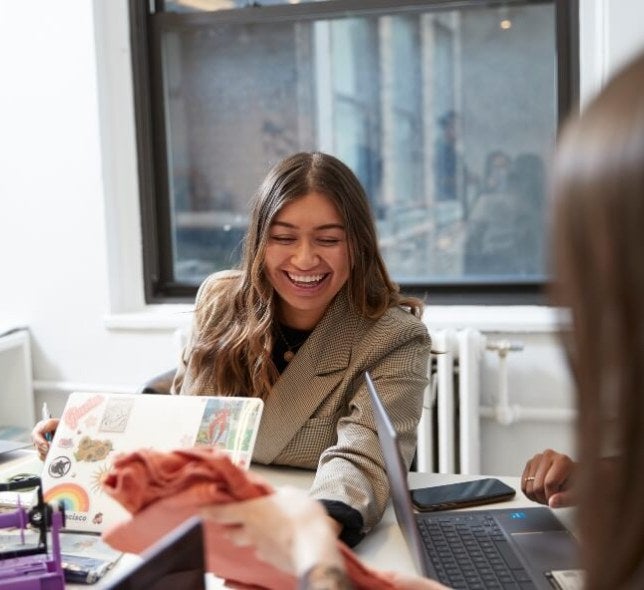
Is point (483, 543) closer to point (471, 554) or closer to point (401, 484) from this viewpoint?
point (471, 554)

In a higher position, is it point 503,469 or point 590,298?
point 590,298

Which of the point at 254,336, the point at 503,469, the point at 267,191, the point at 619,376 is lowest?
the point at 503,469

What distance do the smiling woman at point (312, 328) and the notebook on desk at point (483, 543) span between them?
27cm

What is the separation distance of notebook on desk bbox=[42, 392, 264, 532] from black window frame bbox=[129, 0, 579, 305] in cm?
152

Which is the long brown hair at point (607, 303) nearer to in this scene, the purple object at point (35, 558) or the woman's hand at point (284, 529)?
the woman's hand at point (284, 529)

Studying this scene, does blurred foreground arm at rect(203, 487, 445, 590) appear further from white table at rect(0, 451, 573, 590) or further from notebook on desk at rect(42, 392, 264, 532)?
notebook on desk at rect(42, 392, 264, 532)

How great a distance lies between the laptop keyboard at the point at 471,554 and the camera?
1.26 m

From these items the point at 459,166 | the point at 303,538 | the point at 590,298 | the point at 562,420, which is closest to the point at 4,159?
the point at 459,166

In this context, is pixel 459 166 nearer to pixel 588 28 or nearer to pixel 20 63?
pixel 588 28

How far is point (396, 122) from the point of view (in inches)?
120

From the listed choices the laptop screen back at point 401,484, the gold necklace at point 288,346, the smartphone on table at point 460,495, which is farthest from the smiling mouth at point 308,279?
the laptop screen back at point 401,484

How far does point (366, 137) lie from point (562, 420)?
1110 mm

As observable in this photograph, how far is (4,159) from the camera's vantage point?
3.10 m

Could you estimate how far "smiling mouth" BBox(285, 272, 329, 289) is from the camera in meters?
1.85
